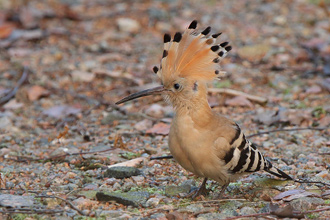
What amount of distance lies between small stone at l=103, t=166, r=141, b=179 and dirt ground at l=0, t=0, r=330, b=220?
0.5 inches

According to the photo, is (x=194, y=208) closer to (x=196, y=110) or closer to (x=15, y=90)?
(x=196, y=110)

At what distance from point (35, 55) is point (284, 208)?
181 inches

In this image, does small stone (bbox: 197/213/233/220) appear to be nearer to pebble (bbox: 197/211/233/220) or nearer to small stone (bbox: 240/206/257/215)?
pebble (bbox: 197/211/233/220)

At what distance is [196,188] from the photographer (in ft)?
12.1

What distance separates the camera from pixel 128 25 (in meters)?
7.66

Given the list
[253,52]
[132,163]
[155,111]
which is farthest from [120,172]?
[253,52]

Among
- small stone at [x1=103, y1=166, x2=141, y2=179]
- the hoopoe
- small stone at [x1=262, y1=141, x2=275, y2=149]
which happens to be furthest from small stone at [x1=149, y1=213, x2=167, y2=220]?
small stone at [x1=262, y1=141, x2=275, y2=149]

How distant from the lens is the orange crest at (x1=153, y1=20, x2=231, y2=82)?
3.48 meters

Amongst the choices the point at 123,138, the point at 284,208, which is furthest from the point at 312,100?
the point at 284,208

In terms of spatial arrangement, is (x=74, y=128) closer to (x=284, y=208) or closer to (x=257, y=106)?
(x=257, y=106)

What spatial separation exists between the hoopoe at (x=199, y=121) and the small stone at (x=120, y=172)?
520 millimetres

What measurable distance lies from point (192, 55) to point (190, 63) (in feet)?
0.18

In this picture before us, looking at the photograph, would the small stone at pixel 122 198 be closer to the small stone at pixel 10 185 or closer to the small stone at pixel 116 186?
the small stone at pixel 116 186

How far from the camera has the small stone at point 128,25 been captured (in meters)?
7.64
